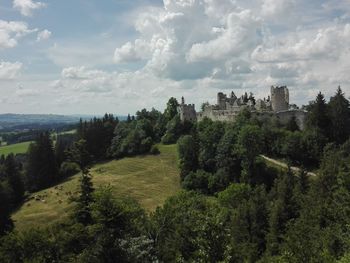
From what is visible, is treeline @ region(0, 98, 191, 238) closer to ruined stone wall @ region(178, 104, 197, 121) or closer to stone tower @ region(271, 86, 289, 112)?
ruined stone wall @ region(178, 104, 197, 121)

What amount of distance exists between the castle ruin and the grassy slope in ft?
51.5

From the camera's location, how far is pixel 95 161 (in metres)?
127

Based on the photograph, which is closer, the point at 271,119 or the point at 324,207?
the point at 324,207

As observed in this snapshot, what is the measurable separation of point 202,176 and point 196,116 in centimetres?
4506

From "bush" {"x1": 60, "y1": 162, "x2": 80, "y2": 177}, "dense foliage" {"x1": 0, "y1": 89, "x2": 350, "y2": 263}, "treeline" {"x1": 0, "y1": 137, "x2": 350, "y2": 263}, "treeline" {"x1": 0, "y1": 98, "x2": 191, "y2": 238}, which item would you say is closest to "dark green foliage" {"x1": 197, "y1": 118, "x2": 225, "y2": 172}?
"dense foliage" {"x1": 0, "y1": 89, "x2": 350, "y2": 263}

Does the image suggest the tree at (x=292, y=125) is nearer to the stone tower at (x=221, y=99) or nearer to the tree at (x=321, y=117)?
the tree at (x=321, y=117)

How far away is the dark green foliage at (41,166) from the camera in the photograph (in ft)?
366

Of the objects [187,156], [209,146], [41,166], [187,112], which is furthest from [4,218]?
[187,112]

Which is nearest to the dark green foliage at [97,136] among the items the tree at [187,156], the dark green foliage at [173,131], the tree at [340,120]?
the dark green foliage at [173,131]

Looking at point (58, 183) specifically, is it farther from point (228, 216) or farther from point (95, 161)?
point (228, 216)

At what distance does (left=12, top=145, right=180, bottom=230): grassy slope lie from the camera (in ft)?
277

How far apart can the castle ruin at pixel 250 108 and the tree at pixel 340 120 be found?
1121cm

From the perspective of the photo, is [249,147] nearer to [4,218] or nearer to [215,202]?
[215,202]

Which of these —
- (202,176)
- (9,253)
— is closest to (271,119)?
(202,176)
